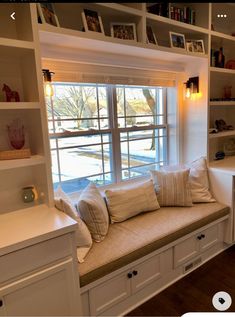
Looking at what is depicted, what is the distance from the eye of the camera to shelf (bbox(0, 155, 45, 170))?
151 centimetres

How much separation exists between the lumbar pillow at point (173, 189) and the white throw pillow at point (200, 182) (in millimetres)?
128

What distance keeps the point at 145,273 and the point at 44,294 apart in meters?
0.82

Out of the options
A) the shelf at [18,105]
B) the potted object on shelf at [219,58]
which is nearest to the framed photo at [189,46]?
the potted object on shelf at [219,58]

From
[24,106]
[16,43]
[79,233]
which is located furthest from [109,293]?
[16,43]

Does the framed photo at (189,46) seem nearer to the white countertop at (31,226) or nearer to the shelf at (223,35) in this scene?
the shelf at (223,35)

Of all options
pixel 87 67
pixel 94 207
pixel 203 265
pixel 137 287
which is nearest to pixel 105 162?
pixel 94 207

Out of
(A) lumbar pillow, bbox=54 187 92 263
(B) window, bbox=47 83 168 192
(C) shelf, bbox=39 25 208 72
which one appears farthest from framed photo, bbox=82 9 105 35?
(A) lumbar pillow, bbox=54 187 92 263

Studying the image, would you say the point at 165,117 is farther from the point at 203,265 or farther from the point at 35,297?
the point at 35,297

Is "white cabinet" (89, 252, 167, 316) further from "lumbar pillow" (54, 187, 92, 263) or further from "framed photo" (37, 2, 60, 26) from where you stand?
"framed photo" (37, 2, 60, 26)

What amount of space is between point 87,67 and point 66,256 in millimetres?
1592

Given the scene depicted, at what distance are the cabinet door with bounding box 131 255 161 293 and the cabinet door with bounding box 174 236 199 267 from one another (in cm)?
22

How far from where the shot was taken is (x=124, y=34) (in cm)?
198

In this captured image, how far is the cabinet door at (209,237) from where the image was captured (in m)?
2.30

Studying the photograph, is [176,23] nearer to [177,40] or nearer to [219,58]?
[177,40]
